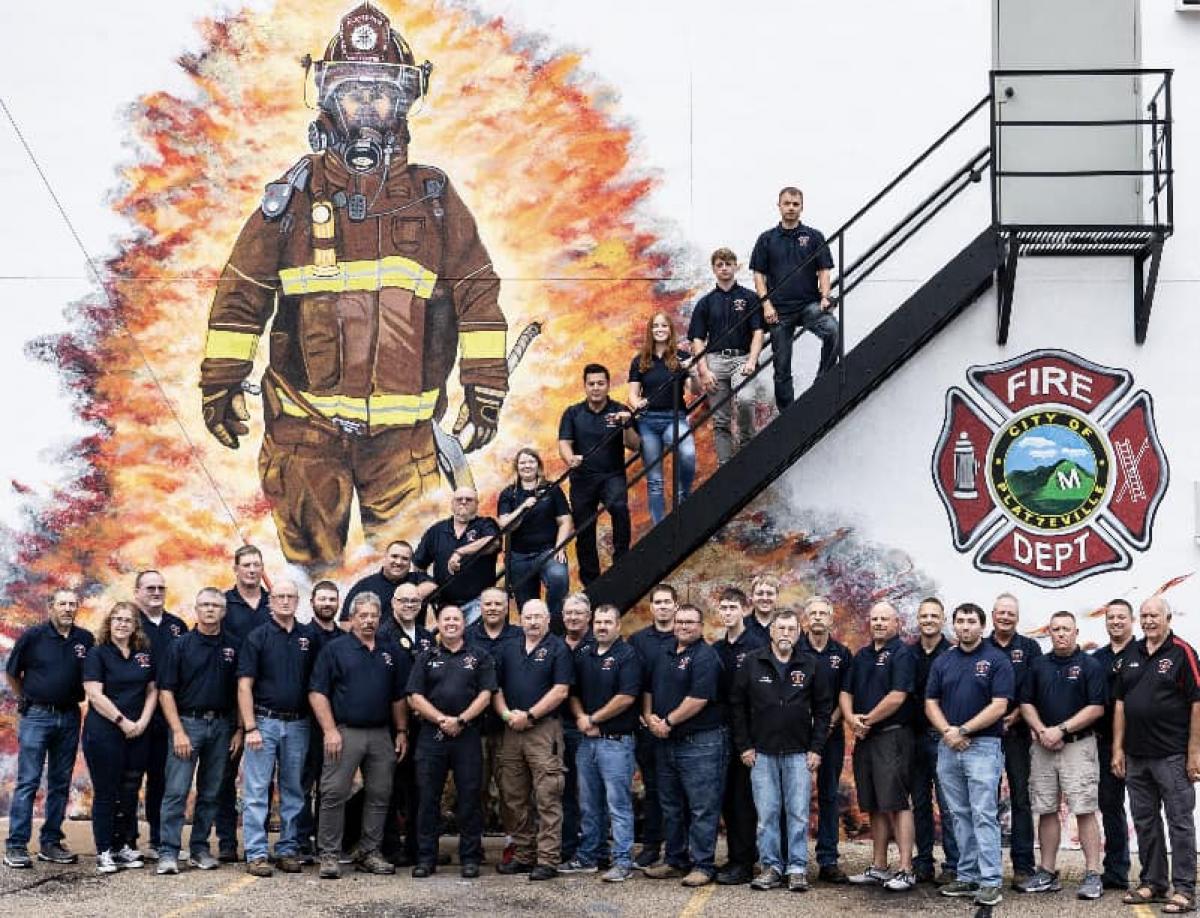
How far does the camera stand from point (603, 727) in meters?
11.4

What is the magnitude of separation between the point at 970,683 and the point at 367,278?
6.13 metres

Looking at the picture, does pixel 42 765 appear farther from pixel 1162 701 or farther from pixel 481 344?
pixel 1162 701

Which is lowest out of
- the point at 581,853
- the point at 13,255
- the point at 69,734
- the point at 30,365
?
the point at 581,853

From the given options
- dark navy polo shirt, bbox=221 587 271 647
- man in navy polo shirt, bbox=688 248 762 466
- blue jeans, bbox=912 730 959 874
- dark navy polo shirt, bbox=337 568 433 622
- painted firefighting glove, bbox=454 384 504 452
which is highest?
man in navy polo shirt, bbox=688 248 762 466

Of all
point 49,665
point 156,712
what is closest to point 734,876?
point 156,712

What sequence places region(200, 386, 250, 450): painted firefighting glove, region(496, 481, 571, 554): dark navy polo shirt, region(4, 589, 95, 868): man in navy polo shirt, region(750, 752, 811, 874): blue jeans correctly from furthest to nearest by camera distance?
region(200, 386, 250, 450): painted firefighting glove
region(496, 481, 571, 554): dark navy polo shirt
region(4, 589, 95, 868): man in navy polo shirt
region(750, 752, 811, 874): blue jeans

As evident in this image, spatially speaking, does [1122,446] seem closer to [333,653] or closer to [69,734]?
[333,653]

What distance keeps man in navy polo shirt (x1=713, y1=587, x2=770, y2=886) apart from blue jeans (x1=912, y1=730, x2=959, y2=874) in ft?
3.49

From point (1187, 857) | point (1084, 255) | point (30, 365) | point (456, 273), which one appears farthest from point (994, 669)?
point (30, 365)

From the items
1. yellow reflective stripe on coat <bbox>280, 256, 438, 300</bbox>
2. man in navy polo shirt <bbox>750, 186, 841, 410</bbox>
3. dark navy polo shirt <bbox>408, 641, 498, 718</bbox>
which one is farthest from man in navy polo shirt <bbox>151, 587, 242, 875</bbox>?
man in navy polo shirt <bbox>750, 186, 841, 410</bbox>

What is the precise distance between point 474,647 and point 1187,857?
4.61 m

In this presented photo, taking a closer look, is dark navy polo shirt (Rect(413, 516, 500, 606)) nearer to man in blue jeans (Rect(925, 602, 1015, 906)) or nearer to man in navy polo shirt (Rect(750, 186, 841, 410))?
man in navy polo shirt (Rect(750, 186, 841, 410))

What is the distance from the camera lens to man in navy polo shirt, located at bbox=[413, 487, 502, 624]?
12.4m

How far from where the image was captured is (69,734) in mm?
11773
